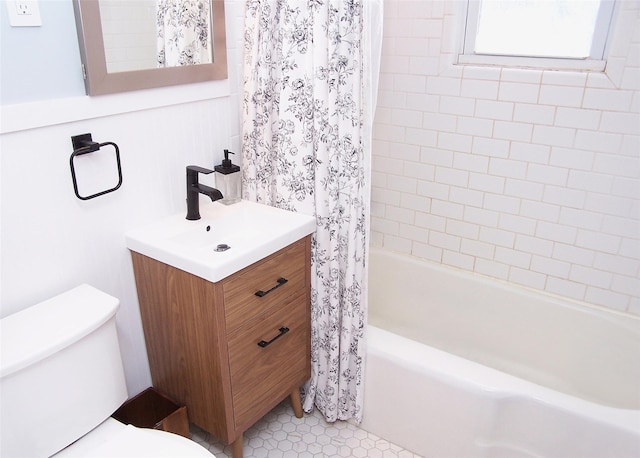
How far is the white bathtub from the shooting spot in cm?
162

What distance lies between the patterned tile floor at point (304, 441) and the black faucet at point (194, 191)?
0.91 metres

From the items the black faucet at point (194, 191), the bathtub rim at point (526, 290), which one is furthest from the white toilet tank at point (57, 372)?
the bathtub rim at point (526, 290)

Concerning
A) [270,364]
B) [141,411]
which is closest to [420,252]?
[270,364]

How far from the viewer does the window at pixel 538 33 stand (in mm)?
1926

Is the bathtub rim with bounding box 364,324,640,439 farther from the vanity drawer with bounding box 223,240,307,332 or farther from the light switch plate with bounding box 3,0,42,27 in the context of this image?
the light switch plate with bounding box 3,0,42,27

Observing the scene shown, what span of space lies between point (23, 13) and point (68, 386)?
3.28 ft

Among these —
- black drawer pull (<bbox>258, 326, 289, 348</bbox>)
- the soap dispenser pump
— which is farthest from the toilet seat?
the soap dispenser pump

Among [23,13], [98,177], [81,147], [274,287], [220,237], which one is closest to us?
[23,13]

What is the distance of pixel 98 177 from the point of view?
1.61 meters

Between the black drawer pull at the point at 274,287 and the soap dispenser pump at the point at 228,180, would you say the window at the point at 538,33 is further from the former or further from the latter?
the black drawer pull at the point at 274,287

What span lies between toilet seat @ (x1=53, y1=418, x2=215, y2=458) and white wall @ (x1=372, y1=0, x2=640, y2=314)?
1.54 metres

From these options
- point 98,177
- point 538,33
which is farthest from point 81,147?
point 538,33

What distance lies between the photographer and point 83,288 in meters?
1.56

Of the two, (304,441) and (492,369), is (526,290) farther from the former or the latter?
(304,441)
